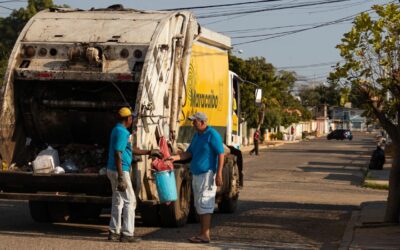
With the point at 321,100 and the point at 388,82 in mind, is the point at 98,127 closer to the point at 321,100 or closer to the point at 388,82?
the point at 388,82

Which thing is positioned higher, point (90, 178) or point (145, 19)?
point (145, 19)

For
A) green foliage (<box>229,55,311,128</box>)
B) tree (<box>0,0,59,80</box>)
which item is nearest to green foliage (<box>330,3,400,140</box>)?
green foliage (<box>229,55,311,128</box>)

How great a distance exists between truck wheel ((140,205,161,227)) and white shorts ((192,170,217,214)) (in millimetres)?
1503

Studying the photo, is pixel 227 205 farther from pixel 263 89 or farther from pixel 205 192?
pixel 263 89

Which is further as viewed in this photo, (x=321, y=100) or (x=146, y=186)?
(x=321, y=100)

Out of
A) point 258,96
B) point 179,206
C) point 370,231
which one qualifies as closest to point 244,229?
point 179,206

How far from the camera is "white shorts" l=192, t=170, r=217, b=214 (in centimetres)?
1053

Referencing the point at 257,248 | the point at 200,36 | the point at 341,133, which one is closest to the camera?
the point at 257,248

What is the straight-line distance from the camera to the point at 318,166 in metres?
37.4

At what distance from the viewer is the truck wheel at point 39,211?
41.8ft

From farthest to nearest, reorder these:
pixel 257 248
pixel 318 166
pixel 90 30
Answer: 1. pixel 318 166
2. pixel 90 30
3. pixel 257 248

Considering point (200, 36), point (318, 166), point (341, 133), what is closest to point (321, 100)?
point (341, 133)

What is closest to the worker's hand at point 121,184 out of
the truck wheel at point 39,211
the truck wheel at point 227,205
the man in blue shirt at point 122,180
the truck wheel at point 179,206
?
the man in blue shirt at point 122,180

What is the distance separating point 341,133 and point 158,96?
290 ft
